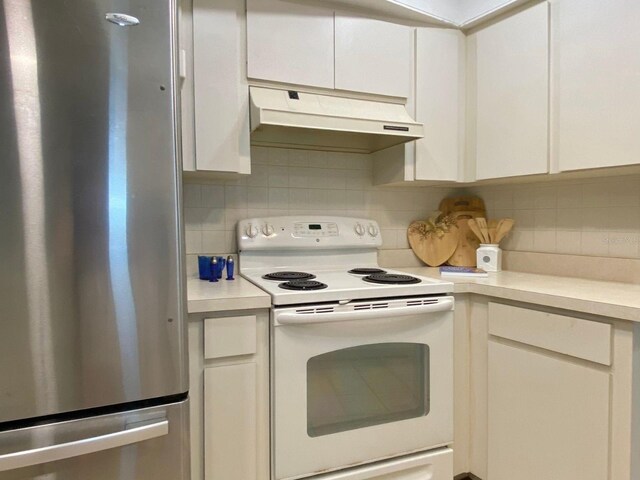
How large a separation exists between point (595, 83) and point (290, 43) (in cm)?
116

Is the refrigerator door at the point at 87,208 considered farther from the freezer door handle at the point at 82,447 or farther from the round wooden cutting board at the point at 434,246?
the round wooden cutting board at the point at 434,246

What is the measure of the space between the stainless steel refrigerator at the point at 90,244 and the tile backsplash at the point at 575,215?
1.69 metres

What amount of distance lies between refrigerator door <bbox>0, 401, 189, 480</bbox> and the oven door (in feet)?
1.30

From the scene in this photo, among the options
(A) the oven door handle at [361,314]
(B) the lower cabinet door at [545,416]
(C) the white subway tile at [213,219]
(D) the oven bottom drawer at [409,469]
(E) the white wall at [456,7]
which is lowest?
(D) the oven bottom drawer at [409,469]

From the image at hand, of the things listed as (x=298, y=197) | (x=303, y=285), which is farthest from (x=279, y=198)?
(x=303, y=285)

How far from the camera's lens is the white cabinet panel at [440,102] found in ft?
6.29

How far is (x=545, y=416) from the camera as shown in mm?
1390

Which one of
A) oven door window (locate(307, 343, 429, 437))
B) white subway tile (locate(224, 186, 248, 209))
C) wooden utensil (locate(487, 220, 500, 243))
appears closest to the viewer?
oven door window (locate(307, 343, 429, 437))

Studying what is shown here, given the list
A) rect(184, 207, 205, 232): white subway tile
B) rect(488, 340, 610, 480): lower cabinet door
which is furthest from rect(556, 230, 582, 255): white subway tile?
rect(184, 207, 205, 232): white subway tile

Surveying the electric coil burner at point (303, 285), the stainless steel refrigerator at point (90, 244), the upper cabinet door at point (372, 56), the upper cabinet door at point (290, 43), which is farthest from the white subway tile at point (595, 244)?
the stainless steel refrigerator at point (90, 244)

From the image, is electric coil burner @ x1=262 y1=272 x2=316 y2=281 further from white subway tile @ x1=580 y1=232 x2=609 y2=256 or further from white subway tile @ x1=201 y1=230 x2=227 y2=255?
white subway tile @ x1=580 y1=232 x2=609 y2=256

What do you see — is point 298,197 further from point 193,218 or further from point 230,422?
point 230,422

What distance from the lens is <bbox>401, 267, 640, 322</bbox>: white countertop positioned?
1.20 metres

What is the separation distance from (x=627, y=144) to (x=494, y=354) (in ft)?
2.87
